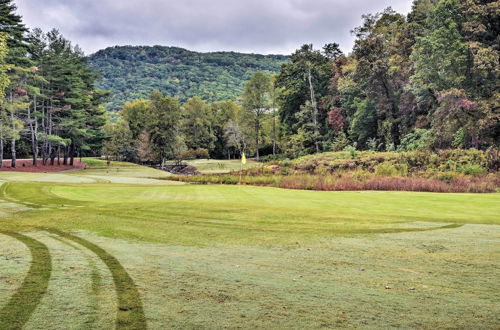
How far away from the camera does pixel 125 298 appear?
412 cm

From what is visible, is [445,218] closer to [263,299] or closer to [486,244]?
[486,244]

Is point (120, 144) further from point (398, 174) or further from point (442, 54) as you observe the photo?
point (398, 174)

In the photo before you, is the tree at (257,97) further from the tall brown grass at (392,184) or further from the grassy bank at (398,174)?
the tall brown grass at (392,184)

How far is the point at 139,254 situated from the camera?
256 inches

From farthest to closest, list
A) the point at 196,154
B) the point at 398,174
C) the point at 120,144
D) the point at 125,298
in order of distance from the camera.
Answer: the point at 196,154 → the point at 120,144 → the point at 398,174 → the point at 125,298

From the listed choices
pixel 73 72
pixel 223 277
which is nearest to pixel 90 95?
pixel 73 72

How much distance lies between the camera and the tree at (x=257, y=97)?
69625mm

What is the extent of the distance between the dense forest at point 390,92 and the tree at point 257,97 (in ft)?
0.59

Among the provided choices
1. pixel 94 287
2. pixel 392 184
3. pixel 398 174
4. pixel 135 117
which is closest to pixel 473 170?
→ pixel 398 174

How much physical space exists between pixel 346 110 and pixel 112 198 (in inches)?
1581

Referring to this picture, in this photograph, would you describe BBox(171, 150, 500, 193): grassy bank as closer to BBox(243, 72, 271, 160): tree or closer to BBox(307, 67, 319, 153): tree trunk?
BBox(307, 67, 319, 153): tree trunk

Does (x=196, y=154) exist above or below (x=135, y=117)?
below

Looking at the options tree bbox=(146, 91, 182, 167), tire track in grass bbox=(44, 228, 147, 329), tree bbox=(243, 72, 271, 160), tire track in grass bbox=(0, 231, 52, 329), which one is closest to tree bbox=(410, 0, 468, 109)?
tire track in grass bbox=(44, 228, 147, 329)

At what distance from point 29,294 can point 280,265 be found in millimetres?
3357
